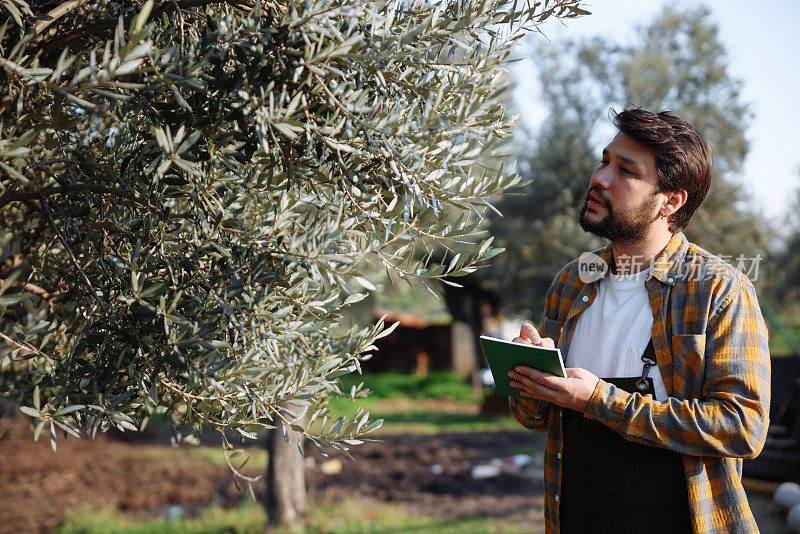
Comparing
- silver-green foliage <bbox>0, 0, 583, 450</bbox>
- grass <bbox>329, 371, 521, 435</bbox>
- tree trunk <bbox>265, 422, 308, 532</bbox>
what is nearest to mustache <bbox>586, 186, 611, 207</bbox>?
silver-green foliage <bbox>0, 0, 583, 450</bbox>

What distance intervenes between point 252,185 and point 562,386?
1188 mm

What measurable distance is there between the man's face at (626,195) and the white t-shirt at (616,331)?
18 cm

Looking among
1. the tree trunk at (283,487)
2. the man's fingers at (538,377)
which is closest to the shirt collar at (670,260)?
the man's fingers at (538,377)

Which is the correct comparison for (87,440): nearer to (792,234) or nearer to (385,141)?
(385,141)

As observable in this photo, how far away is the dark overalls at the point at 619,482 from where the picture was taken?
6.72 ft

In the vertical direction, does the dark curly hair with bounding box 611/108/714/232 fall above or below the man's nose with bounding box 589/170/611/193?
above

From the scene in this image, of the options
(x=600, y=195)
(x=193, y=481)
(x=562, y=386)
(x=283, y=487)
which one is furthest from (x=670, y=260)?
(x=193, y=481)

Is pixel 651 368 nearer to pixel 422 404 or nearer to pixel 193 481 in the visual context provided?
pixel 193 481

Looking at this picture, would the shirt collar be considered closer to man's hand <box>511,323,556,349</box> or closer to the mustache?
the mustache

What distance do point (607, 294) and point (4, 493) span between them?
28.0 feet

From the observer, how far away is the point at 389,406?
1828 centimetres

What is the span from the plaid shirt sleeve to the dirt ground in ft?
19.0

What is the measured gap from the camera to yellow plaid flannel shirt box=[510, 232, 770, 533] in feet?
6.32

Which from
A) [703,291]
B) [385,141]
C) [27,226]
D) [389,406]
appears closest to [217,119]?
[385,141]
